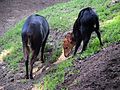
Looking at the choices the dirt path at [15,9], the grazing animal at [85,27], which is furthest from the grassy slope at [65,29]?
the dirt path at [15,9]

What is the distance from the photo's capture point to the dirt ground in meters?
6.99

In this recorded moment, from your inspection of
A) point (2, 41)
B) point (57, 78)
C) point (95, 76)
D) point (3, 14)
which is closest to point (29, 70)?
point (57, 78)

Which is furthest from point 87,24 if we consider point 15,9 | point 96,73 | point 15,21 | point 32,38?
point 15,9

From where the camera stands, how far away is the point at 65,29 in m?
13.9

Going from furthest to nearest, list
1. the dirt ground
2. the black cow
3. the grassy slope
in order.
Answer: the black cow, the grassy slope, the dirt ground

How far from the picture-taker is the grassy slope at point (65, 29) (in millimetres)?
9445

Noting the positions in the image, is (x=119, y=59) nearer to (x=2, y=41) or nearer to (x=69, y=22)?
(x=69, y=22)

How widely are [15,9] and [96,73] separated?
1637 cm

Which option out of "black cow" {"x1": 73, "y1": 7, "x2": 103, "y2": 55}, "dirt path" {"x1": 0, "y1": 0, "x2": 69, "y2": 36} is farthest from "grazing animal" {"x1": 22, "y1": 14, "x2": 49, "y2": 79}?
"dirt path" {"x1": 0, "y1": 0, "x2": 69, "y2": 36}

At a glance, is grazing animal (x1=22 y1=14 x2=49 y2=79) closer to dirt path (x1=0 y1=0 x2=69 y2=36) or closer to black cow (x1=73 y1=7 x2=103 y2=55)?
black cow (x1=73 y1=7 x2=103 y2=55)

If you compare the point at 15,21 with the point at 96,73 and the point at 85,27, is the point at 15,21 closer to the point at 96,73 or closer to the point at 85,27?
the point at 85,27

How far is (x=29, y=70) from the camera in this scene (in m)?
11.1

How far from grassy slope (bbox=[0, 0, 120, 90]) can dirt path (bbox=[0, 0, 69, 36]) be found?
2773 mm

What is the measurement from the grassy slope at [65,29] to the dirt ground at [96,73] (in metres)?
0.42
